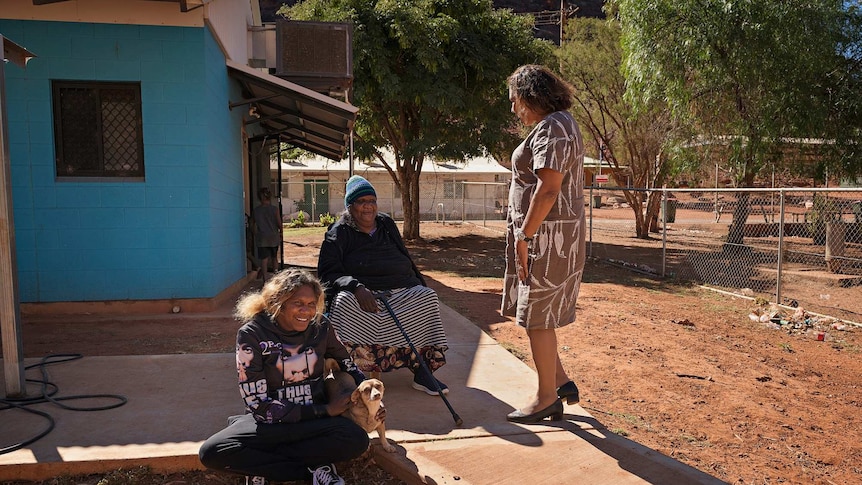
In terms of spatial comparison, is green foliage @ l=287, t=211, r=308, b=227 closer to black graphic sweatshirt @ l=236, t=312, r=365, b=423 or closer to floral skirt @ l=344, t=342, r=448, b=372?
floral skirt @ l=344, t=342, r=448, b=372

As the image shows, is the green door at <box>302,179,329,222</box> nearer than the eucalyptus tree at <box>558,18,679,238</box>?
No

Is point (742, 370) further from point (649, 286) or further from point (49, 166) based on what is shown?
point (49, 166)

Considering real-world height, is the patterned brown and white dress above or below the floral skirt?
above

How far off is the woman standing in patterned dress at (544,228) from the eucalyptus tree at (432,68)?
11499 mm

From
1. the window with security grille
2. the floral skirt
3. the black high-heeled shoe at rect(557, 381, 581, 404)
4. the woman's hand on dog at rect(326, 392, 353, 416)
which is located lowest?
the black high-heeled shoe at rect(557, 381, 581, 404)

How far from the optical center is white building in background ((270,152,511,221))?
28828 millimetres

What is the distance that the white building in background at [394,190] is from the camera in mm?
28828

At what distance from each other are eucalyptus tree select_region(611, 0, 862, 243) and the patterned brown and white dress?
378 inches

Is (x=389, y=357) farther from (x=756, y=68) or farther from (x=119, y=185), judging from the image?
(x=756, y=68)

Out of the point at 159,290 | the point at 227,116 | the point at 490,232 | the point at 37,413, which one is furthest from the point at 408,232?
the point at 37,413

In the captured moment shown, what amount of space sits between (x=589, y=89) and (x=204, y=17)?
16176mm

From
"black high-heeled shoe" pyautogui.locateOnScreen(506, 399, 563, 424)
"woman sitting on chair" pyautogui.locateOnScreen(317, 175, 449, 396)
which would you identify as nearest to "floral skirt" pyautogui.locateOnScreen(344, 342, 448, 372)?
"woman sitting on chair" pyautogui.locateOnScreen(317, 175, 449, 396)

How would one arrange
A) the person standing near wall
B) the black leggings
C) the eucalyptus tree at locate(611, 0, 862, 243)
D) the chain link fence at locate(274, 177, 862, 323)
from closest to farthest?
1. the black leggings
2. the person standing near wall
3. the chain link fence at locate(274, 177, 862, 323)
4. the eucalyptus tree at locate(611, 0, 862, 243)

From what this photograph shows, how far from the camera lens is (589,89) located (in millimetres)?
20859
